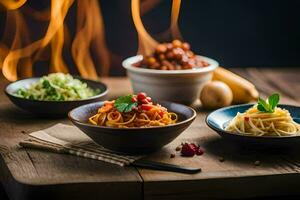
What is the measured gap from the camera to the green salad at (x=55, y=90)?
2.90 metres

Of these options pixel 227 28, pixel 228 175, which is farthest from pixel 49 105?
pixel 227 28

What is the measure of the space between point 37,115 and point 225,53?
191 cm

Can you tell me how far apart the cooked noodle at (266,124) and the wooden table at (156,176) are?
0.20ft

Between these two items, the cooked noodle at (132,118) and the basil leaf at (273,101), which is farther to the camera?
the basil leaf at (273,101)

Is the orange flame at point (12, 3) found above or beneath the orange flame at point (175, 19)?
above

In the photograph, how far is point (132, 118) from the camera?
2.38 meters

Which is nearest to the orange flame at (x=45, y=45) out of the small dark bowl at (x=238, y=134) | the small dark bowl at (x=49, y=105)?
the small dark bowl at (x=49, y=105)

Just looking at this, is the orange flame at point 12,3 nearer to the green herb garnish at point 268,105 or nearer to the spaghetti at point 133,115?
the spaghetti at point 133,115

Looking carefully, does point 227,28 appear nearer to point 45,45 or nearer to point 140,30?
point 140,30

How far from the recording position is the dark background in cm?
431

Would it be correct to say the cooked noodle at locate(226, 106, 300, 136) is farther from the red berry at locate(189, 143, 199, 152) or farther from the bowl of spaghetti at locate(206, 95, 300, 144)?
the red berry at locate(189, 143, 199, 152)

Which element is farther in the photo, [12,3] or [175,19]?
[175,19]

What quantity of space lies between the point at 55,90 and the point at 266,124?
895mm

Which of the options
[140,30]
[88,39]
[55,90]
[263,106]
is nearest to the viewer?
[263,106]
